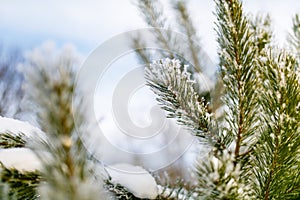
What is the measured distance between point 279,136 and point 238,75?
0.38ft

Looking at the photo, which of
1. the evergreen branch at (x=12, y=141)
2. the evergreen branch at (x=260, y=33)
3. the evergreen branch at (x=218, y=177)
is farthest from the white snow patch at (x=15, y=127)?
the evergreen branch at (x=260, y=33)

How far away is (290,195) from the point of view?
0.50 meters

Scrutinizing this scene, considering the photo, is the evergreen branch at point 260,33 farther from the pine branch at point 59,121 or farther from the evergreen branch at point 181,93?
the pine branch at point 59,121

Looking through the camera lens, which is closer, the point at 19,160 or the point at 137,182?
the point at 19,160

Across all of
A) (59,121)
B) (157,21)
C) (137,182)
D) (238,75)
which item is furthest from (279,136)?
(157,21)

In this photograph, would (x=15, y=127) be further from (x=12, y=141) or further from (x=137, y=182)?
(x=137, y=182)

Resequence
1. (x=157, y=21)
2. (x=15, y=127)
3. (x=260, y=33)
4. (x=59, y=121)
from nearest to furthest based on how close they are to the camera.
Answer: (x=59, y=121) < (x=15, y=127) < (x=260, y=33) < (x=157, y=21)

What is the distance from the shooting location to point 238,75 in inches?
20.8

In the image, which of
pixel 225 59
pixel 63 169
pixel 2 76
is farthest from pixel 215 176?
pixel 2 76

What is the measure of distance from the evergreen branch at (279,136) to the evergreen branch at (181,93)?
0.31 feet

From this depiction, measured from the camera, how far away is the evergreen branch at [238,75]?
1.72 feet

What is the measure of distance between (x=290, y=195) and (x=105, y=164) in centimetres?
29

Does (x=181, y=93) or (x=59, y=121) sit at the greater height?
(x=181, y=93)

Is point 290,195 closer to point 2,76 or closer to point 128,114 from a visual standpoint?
point 128,114
